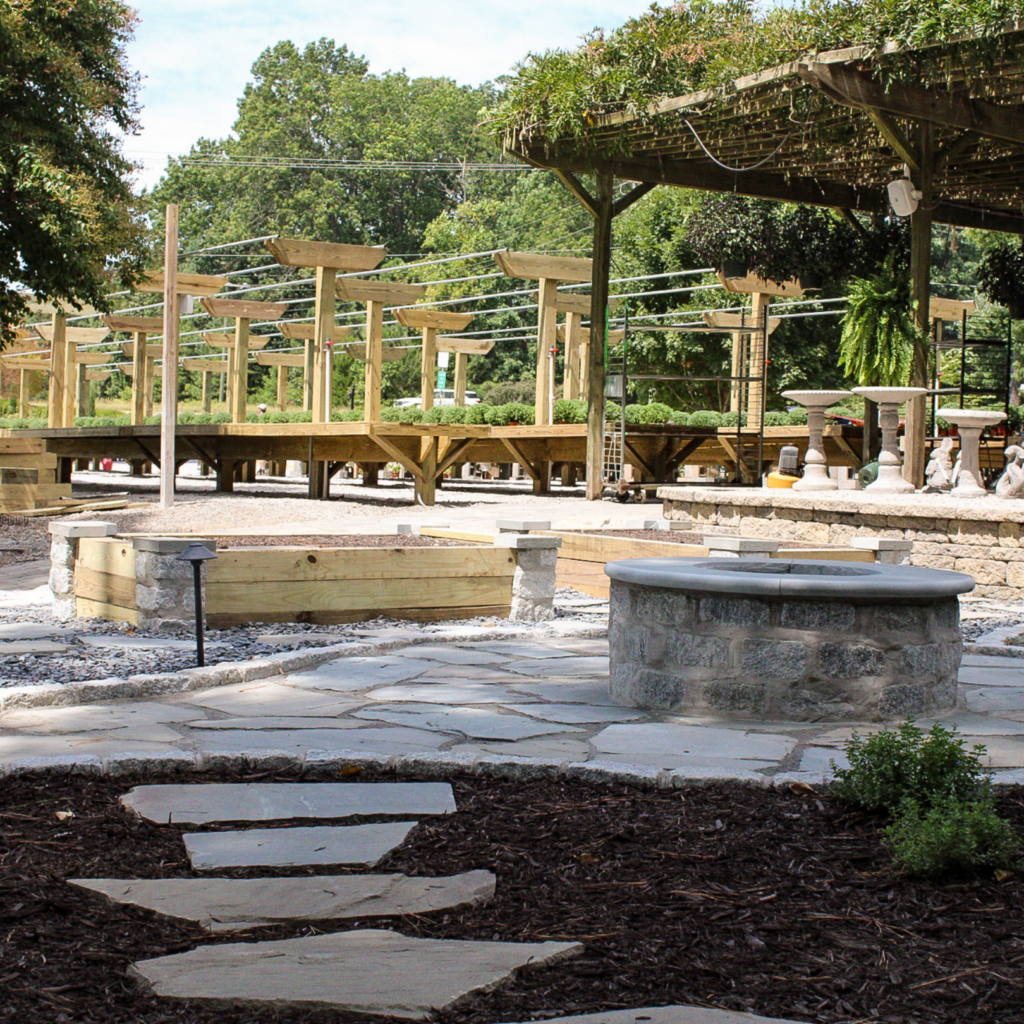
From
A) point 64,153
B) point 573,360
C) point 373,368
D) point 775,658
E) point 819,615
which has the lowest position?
point 775,658

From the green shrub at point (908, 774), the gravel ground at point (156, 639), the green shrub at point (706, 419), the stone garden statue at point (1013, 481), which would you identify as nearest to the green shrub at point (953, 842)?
the green shrub at point (908, 774)

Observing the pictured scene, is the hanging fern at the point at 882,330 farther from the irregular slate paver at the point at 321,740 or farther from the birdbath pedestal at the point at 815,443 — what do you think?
the irregular slate paver at the point at 321,740

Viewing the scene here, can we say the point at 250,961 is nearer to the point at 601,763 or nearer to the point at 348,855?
the point at 348,855

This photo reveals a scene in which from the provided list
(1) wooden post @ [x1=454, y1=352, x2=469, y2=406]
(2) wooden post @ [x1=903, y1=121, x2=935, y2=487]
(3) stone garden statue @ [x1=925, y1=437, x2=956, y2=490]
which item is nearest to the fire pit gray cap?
(3) stone garden statue @ [x1=925, y1=437, x2=956, y2=490]

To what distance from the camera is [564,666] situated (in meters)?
5.77

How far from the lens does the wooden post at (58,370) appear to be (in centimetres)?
2272

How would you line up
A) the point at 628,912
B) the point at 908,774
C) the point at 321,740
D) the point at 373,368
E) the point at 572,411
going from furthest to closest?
the point at 373,368 → the point at 572,411 → the point at 321,740 → the point at 908,774 → the point at 628,912

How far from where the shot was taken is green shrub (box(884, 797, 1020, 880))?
8.99ft

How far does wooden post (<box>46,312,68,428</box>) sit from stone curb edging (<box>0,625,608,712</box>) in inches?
710

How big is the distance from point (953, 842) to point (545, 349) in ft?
54.1

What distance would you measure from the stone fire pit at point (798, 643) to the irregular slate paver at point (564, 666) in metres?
0.96

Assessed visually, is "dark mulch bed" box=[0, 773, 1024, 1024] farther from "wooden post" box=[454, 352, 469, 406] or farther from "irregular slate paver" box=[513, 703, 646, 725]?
"wooden post" box=[454, 352, 469, 406]

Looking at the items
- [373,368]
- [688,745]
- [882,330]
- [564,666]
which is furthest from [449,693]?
[373,368]

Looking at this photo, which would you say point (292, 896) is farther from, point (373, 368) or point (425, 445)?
point (373, 368)
